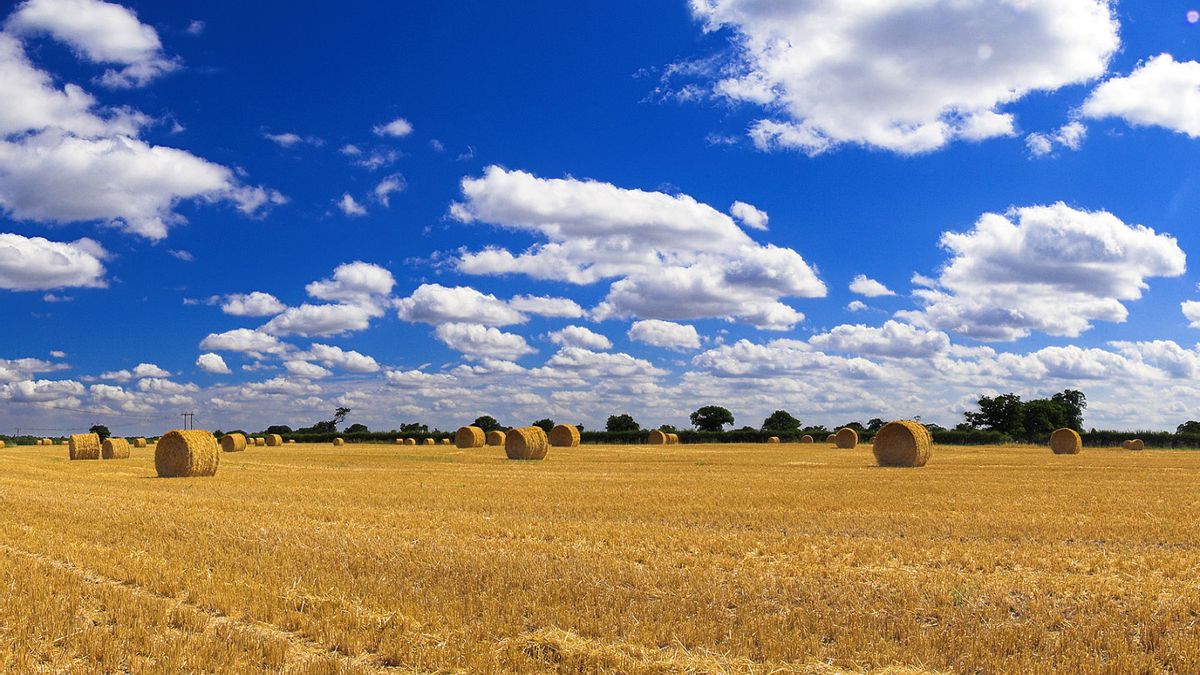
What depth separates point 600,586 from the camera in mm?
8953

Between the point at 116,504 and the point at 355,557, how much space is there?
8.99 meters

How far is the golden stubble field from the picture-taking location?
22.9ft

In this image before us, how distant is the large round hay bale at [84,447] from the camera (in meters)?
44.9

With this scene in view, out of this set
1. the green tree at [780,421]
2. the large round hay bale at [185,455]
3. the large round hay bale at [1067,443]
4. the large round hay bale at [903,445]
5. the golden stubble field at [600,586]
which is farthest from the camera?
the green tree at [780,421]

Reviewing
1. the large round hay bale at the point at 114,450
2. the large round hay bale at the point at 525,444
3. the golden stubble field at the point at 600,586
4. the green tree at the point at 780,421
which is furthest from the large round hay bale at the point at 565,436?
the green tree at the point at 780,421

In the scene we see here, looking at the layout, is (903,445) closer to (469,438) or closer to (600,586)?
(600,586)

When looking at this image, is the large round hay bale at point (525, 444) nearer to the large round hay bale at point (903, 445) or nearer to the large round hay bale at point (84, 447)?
the large round hay bale at point (903, 445)

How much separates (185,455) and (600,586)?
24487mm

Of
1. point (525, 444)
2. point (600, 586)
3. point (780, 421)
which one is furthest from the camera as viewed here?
point (780, 421)

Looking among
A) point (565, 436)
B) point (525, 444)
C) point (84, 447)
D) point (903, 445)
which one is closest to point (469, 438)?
point (565, 436)

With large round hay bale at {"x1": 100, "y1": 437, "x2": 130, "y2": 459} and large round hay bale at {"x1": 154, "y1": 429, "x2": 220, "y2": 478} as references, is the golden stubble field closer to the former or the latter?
large round hay bale at {"x1": 154, "y1": 429, "x2": 220, "y2": 478}

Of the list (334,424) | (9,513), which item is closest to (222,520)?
(9,513)

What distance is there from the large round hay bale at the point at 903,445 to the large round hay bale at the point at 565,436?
1091 inches

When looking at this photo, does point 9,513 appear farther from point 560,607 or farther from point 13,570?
point 560,607
